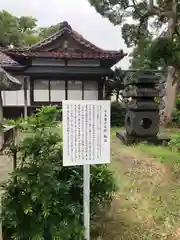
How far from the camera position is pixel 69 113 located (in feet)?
9.40

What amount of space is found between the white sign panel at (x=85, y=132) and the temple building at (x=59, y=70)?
39.0 ft

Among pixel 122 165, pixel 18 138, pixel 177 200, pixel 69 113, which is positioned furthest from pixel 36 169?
pixel 122 165

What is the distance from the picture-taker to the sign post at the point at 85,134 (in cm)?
287

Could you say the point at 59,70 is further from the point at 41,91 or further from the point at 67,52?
the point at 41,91

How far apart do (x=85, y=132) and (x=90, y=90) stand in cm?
1273

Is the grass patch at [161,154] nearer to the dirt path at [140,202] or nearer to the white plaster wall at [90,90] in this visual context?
the dirt path at [140,202]

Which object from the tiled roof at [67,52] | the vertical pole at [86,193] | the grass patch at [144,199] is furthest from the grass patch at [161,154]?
the tiled roof at [67,52]

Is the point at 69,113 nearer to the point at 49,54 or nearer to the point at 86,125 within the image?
the point at 86,125

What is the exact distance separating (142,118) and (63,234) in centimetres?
616

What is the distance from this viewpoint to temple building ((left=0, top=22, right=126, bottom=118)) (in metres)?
14.6

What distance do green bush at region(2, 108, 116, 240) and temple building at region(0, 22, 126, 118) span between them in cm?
1157

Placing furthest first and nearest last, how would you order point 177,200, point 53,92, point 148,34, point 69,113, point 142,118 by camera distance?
1. point 53,92
2. point 148,34
3. point 142,118
4. point 177,200
5. point 69,113

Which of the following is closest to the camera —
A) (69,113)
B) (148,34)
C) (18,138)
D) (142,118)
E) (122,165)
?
(69,113)

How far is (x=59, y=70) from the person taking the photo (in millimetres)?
14711
